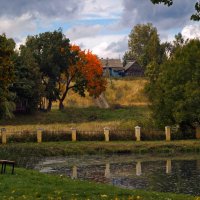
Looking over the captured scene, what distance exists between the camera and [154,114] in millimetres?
46938

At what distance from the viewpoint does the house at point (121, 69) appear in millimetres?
126688

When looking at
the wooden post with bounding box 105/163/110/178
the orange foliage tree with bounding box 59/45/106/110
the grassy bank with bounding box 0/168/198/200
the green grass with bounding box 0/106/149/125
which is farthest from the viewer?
the orange foliage tree with bounding box 59/45/106/110

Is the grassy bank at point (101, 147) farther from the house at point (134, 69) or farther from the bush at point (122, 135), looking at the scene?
the house at point (134, 69)

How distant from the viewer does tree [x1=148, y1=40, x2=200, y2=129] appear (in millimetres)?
43469

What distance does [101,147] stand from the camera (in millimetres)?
38844

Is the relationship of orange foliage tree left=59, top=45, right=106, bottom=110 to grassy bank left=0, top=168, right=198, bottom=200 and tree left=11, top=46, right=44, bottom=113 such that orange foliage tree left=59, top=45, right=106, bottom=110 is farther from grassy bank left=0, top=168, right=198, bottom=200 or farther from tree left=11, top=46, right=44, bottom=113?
grassy bank left=0, top=168, right=198, bottom=200

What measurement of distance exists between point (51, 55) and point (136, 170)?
148 feet

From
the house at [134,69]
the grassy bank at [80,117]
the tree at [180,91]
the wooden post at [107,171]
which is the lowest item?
the wooden post at [107,171]

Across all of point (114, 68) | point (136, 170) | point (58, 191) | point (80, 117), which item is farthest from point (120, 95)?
point (58, 191)

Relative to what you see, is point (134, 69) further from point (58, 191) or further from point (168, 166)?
point (58, 191)

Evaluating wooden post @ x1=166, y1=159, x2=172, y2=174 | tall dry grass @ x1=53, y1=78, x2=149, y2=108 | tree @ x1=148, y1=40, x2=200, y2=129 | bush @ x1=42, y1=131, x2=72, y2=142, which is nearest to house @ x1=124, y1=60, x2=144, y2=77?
tall dry grass @ x1=53, y1=78, x2=149, y2=108

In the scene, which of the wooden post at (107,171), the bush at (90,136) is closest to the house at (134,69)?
the bush at (90,136)

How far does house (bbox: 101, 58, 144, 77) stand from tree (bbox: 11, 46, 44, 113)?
181ft

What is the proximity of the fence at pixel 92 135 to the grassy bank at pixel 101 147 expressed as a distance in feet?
5.45
